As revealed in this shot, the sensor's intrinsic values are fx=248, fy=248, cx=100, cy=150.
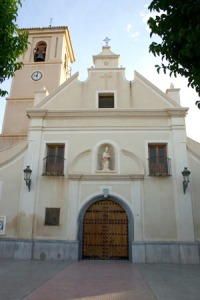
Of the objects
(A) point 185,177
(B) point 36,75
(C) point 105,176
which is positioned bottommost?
(A) point 185,177

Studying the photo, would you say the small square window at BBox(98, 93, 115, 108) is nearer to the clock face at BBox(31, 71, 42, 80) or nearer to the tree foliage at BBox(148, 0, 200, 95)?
the clock face at BBox(31, 71, 42, 80)

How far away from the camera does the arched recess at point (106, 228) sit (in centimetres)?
1093

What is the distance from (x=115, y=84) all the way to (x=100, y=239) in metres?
8.03

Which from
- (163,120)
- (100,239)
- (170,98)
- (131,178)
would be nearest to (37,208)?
(100,239)

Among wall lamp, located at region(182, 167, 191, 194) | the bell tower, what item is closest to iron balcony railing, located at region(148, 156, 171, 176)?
wall lamp, located at region(182, 167, 191, 194)

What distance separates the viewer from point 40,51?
19766mm

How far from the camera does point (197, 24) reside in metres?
4.31

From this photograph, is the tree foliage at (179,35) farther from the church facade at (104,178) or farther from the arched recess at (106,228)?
the arched recess at (106,228)

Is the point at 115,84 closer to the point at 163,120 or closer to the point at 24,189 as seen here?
the point at 163,120

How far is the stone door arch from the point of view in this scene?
1094 centimetres

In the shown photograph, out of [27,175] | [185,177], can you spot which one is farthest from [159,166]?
[27,175]

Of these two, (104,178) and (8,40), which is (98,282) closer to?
(104,178)

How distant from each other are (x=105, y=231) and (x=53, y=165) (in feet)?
13.0

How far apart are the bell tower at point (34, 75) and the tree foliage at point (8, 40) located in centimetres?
939
